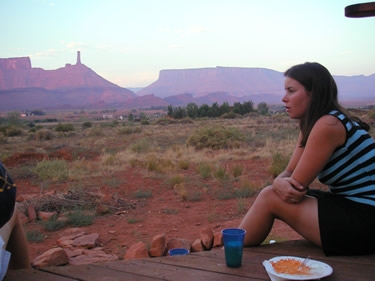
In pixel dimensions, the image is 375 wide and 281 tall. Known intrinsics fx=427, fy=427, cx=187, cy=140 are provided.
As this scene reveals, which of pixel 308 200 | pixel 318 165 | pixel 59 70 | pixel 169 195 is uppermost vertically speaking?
pixel 59 70

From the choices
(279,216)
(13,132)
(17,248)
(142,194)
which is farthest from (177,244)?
(13,132)

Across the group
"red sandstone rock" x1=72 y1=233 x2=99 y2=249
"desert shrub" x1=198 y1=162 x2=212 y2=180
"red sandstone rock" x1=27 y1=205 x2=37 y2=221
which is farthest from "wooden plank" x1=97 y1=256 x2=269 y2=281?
"desert shrub" x1=198 y1=162 x2=212 y2=180

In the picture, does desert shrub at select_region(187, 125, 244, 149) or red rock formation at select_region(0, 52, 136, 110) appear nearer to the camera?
desert shrub at select_region(187, 125, 244, 149)

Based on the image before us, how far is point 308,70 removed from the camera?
250cm

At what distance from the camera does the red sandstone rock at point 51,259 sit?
148 inches

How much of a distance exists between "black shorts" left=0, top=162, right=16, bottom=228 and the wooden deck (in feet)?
1.30

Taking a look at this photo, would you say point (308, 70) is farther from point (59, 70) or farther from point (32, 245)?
point (59, 70)

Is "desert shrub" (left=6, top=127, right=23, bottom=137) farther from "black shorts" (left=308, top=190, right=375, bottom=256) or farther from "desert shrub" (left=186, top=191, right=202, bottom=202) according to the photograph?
"black shorts" (left=308, top=190, right=375, bottom=256)

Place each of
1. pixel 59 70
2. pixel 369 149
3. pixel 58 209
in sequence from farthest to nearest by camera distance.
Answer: pixel 59 70 < pixel 58 209 < pixel 369 149

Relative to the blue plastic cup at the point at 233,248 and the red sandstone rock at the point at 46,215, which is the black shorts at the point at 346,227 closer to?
the blue plastic cup at the point at 233,248

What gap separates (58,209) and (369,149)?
614 centimetres

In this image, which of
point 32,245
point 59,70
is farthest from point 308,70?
point 59,70

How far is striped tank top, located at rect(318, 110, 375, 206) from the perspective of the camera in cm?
238

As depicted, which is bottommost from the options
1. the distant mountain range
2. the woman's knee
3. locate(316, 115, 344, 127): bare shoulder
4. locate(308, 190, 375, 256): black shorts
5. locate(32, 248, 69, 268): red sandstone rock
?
locate(32, 248, 69, 268): red sandstone rock
